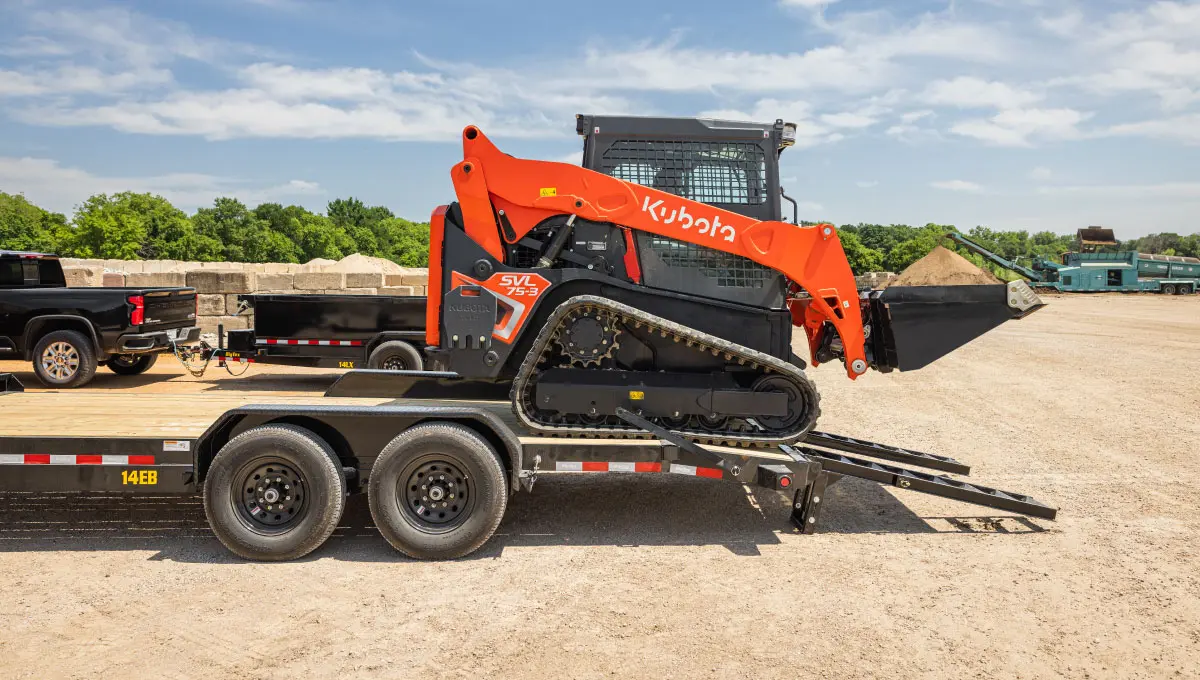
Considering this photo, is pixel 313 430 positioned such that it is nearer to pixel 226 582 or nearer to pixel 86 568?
pixel 226 582

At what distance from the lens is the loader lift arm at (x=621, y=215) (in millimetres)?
6164

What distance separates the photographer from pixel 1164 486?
7539 millimetres

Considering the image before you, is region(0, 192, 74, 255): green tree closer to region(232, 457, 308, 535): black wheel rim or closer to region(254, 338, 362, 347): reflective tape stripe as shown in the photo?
region(254, 338, 362, 347): reflective tape stripe

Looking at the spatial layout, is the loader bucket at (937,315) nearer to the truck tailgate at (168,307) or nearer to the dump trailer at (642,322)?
the dump trailer at (642,322)

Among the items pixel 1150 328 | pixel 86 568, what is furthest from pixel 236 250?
pixel 86 568

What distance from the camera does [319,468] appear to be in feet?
17.5

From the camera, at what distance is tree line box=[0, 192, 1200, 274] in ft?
166

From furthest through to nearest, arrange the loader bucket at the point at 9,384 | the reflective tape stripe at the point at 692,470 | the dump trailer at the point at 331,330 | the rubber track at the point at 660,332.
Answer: the dump trailer at the point at 331,330 → the loader bucket at the point at 9,384 → the rubber track at the point at 660,332 → the reflective tape stripe at the point at 692,470

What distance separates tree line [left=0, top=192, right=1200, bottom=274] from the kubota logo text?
2829 cm

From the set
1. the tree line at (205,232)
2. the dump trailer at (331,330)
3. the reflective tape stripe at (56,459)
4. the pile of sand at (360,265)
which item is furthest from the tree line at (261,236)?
the reflective tape stripe at (56,459)

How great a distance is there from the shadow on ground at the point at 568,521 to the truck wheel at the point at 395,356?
5.48 meters

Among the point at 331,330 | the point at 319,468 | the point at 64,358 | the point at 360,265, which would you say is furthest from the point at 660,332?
the point at 360,265

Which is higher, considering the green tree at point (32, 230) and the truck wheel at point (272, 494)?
the green tree at point (32, 230)

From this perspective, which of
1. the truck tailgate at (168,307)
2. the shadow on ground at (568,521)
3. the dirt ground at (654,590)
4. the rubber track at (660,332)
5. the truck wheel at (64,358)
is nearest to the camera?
the dirt ground at (654,590)
